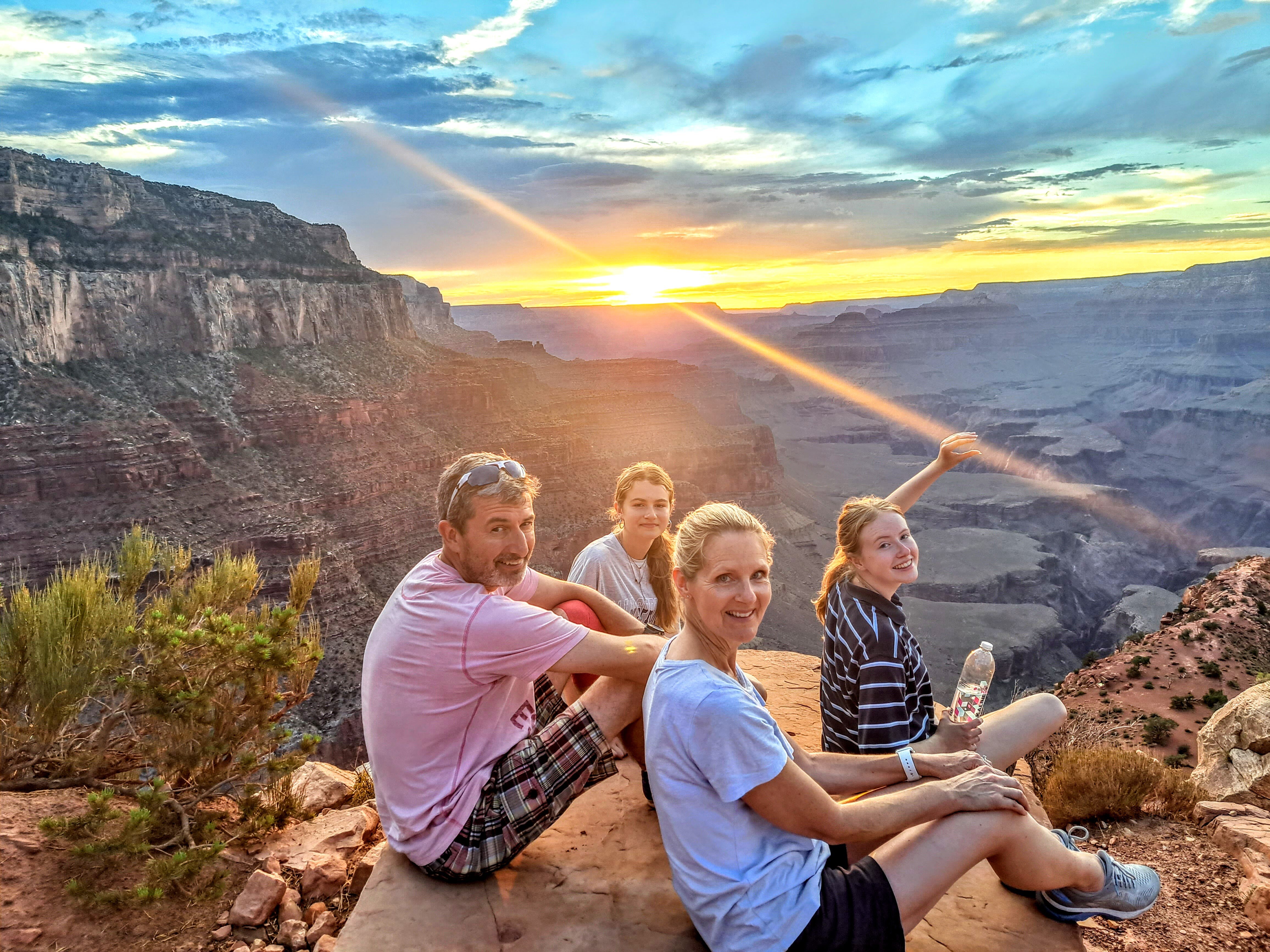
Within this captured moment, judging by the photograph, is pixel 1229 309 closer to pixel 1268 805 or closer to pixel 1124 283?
pixel 1124 283

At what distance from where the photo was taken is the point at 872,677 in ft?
10.2

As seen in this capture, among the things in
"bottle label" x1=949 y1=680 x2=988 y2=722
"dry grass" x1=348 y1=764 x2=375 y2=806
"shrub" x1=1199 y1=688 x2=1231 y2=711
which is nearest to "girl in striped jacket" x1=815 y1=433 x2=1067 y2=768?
"bottle label" x1=949 y1=680 x2=988 y2=722

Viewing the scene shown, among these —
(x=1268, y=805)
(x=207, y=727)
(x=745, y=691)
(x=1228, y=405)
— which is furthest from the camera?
(x=1228, y=405)

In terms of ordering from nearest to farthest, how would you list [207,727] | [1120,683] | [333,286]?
[207,727] → [1120,683] → [333,286]

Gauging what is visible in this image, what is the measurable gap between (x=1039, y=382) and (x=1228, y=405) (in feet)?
112

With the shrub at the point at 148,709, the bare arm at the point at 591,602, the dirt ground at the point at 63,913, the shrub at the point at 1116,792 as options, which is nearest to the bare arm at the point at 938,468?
the bare arm at the point at 591,602

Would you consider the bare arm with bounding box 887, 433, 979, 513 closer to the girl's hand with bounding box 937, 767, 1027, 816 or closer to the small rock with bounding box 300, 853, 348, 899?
the girl's hand with bounding box 937, 767, 1027, 816

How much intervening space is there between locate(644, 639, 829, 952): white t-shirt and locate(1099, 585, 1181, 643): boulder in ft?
147

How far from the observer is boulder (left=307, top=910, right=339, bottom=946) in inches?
132

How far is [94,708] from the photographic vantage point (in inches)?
290

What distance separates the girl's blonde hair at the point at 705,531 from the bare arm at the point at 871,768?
1.04 meters

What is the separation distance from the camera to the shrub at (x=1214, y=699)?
12641mm

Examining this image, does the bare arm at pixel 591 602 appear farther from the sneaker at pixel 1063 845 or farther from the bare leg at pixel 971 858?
the sneaker at pixel 1063 845

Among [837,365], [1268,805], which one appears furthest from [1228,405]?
[1268,805]
